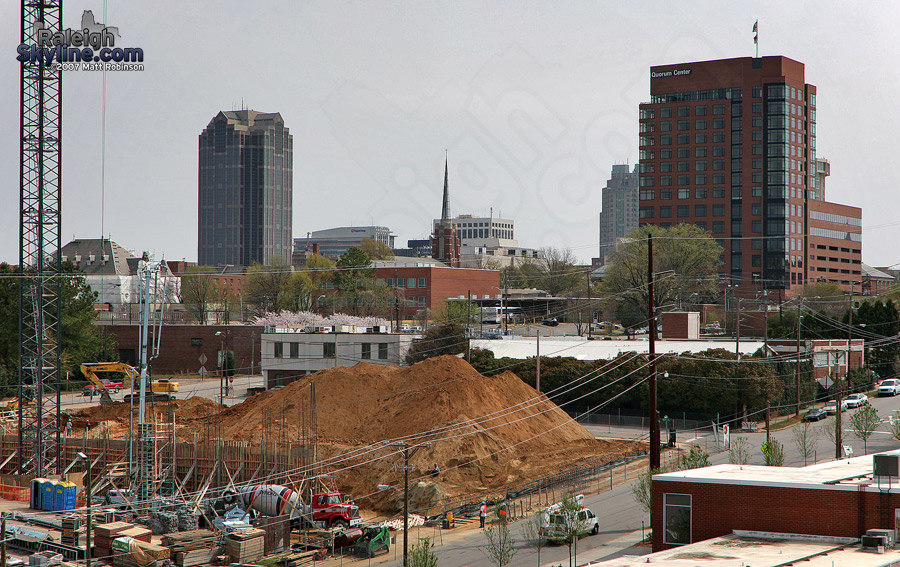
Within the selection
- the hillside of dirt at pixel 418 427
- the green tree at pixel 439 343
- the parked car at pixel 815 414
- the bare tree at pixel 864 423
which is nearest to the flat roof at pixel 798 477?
the hillside of dirt at pixel 418 427

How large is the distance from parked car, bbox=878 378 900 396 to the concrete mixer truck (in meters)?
57.0

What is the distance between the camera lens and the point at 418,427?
5541cm

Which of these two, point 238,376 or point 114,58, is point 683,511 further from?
point 238,376

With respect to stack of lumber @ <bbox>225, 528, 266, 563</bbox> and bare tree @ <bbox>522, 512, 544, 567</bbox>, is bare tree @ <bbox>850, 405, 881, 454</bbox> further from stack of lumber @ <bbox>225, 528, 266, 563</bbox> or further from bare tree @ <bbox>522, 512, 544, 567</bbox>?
stack of lumber @ <bbox>225, 528, 266, 563</bbox>

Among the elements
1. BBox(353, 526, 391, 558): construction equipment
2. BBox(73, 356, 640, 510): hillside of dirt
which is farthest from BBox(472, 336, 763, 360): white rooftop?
BBox(353, 526, 391, 558): construction equipment

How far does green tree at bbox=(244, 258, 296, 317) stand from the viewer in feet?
483

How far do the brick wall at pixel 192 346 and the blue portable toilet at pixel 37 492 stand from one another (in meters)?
59.5

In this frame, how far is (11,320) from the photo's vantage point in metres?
87.6

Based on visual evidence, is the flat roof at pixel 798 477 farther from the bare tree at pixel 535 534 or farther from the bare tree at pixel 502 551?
the bare tree at pixel 535 534

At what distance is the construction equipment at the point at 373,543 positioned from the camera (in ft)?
127

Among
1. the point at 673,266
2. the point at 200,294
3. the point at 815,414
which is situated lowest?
the point at 815,414

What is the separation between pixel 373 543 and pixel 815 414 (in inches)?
1748

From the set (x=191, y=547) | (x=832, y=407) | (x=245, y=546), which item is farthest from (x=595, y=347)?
(x=191, y=547)

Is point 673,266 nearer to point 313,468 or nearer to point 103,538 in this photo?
point 313,468
